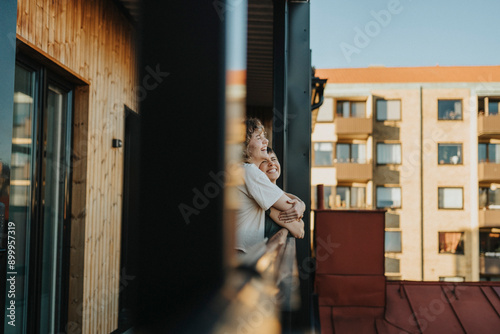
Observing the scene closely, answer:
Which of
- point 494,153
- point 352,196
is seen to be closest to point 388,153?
point 352,196

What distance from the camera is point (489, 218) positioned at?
26.9m

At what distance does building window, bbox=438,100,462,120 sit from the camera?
93.0 ft

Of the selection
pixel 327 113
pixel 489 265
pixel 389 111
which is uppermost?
pixel 389 111

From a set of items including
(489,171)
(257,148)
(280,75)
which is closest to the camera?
(257,148)

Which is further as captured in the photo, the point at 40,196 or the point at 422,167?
the point at 422,167

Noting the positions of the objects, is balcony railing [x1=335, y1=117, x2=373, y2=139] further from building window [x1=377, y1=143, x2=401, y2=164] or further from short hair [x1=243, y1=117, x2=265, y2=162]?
short hair [x1=243, y1=117, x2=265, y2=162]

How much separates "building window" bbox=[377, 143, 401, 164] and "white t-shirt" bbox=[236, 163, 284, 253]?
88.9 feet

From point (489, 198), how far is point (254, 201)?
2845 cm

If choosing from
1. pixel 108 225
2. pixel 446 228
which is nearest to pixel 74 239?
pixel 108 225

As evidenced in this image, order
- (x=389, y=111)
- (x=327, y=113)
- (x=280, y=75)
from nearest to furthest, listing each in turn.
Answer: (x=280, y=75) < (x=389, y=111) < (x=327, y=113)

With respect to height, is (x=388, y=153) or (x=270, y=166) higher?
(x=388, y=153)

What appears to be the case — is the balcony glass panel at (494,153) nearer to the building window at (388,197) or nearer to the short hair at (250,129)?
the building window at (388,197)

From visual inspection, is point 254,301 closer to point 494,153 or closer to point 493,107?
point 494,153

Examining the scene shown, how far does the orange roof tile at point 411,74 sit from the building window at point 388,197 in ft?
22.7
